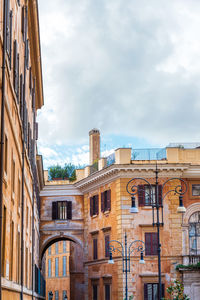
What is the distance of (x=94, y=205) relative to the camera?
48.8 meters

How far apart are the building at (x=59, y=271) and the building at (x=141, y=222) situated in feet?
85.4

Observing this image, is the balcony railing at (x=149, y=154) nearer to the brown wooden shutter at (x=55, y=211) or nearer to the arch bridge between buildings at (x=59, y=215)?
the arch bridge between buildings at (x=59, y=215)

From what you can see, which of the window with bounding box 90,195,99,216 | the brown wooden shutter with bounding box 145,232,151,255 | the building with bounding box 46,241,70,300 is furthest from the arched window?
the building with bounding box 46,241,70,300

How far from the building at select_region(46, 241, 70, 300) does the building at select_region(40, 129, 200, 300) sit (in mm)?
26039

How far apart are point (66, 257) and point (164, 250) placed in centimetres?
3377

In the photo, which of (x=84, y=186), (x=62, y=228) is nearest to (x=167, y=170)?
(x=84, y=186)

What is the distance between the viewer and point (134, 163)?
44.8 meters

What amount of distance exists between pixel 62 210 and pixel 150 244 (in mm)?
10558

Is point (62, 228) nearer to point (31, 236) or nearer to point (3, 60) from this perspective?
point (31, 236)

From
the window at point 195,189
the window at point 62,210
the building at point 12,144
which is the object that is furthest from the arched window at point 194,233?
the building at point 12,144

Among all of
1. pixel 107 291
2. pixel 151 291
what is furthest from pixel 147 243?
pixel 107 291

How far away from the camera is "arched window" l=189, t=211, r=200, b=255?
44.2m

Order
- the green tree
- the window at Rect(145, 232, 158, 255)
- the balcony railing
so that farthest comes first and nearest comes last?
the balcony railing < the window at Rect(145, 232, 158, 255) < the green tree

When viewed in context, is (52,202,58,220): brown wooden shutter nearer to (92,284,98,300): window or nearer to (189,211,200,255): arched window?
(92,284,98,300): window
